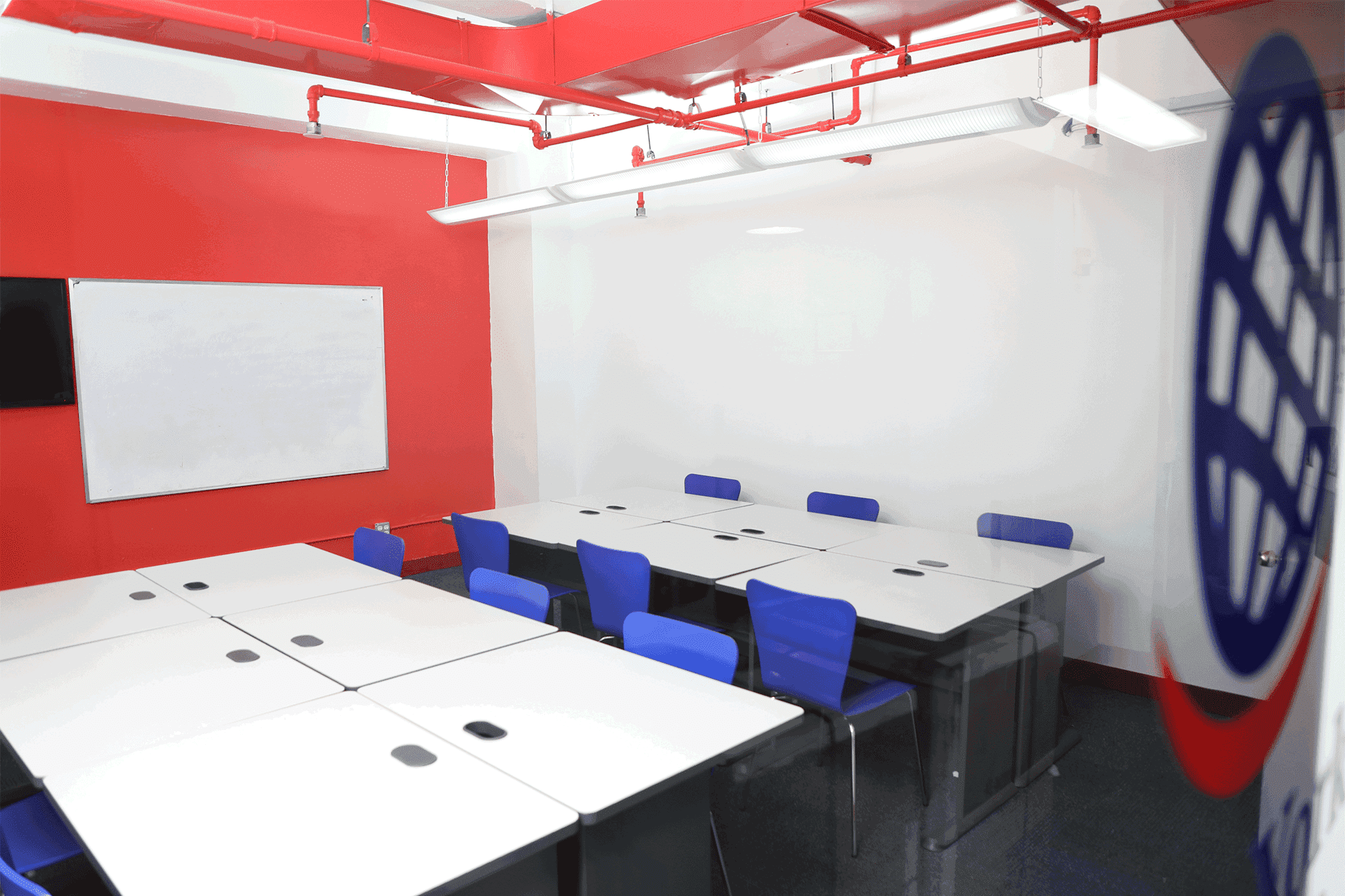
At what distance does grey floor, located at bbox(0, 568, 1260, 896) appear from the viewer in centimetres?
110

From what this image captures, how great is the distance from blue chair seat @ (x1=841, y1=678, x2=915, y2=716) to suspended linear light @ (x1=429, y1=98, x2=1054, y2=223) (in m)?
1.88

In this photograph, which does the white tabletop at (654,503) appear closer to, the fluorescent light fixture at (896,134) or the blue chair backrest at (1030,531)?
the fluorescent light fixture at (896,134)

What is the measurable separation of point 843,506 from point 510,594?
198 centimetres

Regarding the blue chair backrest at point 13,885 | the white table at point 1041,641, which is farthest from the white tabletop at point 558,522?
the blue chair backrest at point 13,885

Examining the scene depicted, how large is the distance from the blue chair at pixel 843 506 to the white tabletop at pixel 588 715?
2050 mm

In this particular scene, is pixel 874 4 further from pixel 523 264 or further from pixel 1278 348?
pixel 523 264

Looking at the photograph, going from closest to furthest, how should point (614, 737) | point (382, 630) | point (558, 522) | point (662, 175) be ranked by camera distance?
point (614, 737) < point (382, 630) < point (662, 175) < point (558, 522)

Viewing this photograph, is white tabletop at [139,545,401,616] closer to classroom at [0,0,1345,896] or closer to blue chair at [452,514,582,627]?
classroom at [0,0,1345,896]

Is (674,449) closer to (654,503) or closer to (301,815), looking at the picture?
(654,503)

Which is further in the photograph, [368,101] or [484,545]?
[484,545]

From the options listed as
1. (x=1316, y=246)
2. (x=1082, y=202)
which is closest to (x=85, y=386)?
(x=1082, y=202)

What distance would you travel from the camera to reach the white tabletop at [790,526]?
13.0ft

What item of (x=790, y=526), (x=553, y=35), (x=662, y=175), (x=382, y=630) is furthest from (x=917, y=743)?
(x=553, y=35)

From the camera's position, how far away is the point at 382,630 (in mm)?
2854
